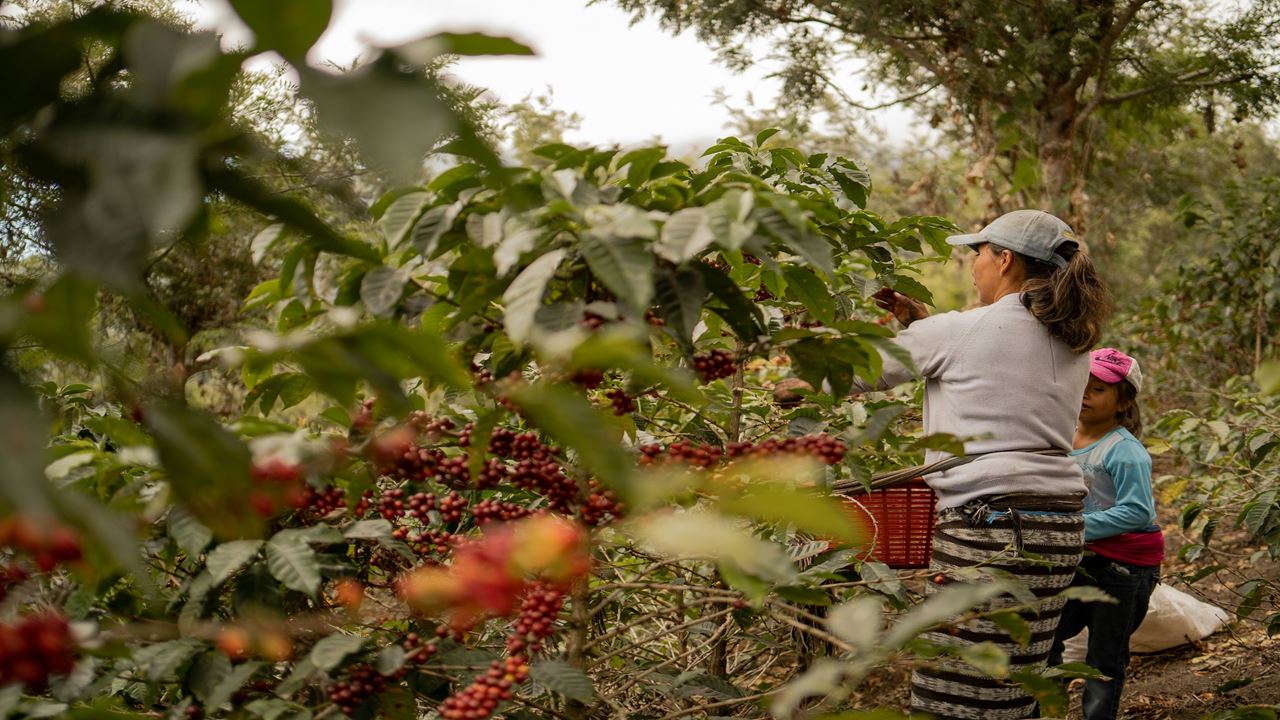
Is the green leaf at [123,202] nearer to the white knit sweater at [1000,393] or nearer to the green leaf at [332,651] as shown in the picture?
the green leaf at [332,651]

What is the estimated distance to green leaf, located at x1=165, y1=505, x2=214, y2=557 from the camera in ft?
3.84

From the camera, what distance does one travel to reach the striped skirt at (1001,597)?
80.7 inches

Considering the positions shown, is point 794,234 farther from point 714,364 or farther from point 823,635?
point 823,635

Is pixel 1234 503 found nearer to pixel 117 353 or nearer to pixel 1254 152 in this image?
pixel 117 353

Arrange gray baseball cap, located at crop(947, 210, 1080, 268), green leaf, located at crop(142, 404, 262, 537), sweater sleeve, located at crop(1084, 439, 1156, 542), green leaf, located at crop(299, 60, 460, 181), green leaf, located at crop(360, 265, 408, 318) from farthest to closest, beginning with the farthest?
sweater sleeve, located at crop(1084, 439, 1156, 542)
gray baseball cap, located at crop(947, 210, 1080, 268)
green leaf, located at crop(360, 265, 408, 318)
green leaf, located at crop(142, 404, 262, 537)
green leaf, located at crop(299, 60, 460, 181)

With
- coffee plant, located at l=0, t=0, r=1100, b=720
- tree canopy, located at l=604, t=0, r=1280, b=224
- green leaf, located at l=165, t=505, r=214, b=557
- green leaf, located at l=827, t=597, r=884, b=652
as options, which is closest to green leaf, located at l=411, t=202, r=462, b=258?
coffee plant, located at l=0, t=0, r=1100, b=720

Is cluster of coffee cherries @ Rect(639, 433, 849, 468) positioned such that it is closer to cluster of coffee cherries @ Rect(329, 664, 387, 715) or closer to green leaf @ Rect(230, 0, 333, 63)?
cluster of coffee cherries @ Rect(329, 664, 387, 715)

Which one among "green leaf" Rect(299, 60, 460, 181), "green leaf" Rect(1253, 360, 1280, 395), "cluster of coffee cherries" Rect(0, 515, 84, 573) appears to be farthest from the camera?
"green leaf" Rect(1253, 360, 1280, 395)

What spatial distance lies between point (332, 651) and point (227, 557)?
0.54ft

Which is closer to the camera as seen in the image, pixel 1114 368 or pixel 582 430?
pixel 582 430

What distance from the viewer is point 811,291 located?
146cm

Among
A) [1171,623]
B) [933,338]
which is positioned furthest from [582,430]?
[1171,623]

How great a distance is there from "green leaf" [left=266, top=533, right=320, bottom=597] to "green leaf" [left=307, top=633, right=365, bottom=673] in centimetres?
6

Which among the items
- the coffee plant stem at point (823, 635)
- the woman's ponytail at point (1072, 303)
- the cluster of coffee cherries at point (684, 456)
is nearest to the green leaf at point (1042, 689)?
the coffee plant stem at point (823, 635)
